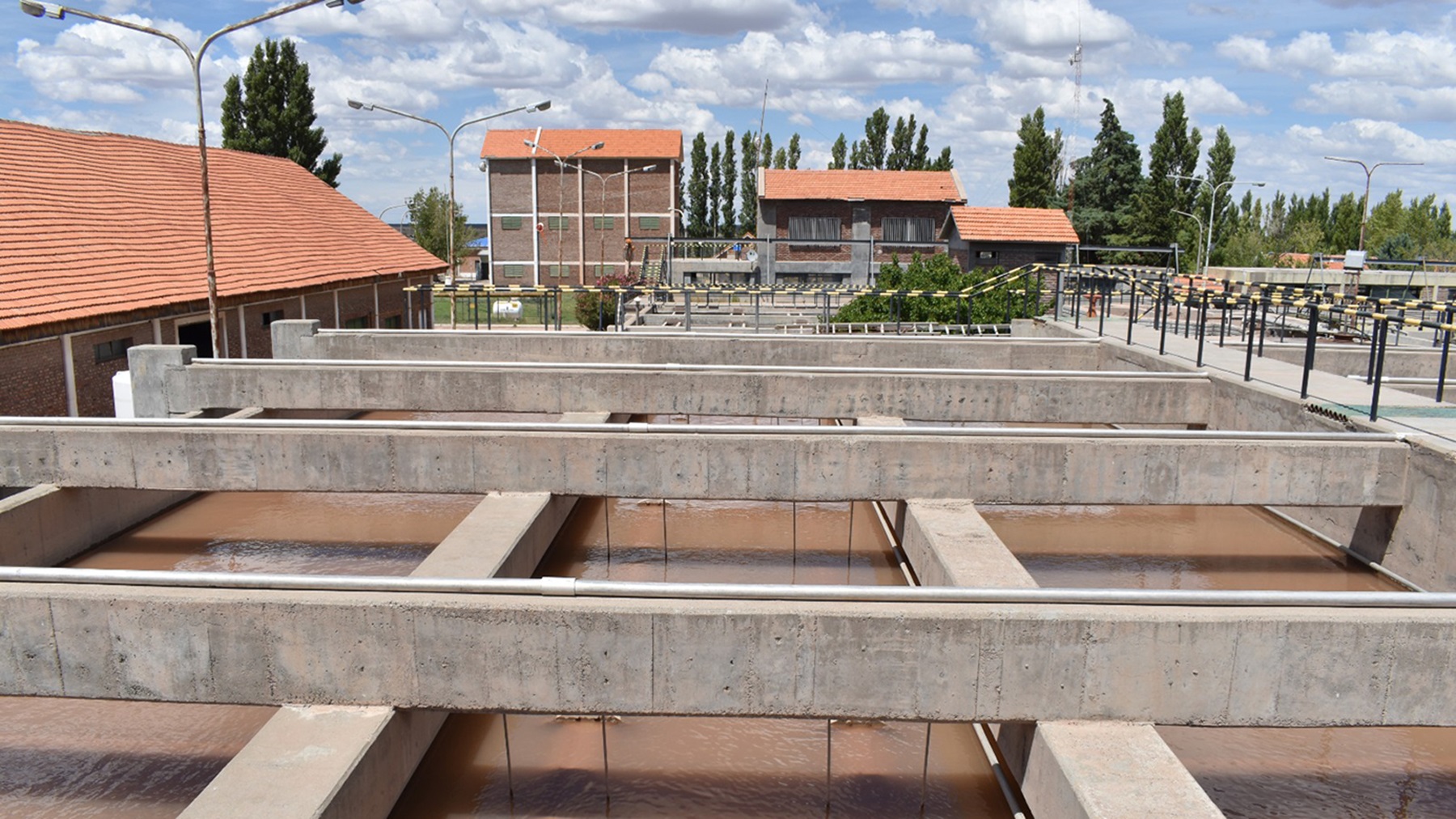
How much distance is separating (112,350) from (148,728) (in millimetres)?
11845

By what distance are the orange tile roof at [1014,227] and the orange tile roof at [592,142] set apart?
83.6ft

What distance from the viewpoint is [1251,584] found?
1270cm

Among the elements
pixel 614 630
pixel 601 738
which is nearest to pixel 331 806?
pixel 614 630

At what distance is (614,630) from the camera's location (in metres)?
7.29

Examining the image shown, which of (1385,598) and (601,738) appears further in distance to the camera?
(601,738)

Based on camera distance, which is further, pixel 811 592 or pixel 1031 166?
pixel 1031 166

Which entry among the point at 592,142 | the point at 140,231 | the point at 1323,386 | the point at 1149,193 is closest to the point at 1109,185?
the point at 1149,193

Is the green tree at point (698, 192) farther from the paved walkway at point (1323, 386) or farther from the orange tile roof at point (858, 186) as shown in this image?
the paved walkway at point (1323, 386)

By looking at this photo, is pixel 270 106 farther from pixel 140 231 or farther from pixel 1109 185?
pixel 1109 185

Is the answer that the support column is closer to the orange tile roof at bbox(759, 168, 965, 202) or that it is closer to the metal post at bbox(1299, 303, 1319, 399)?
the metal post at bbox(1299, 303, 1319, 399)

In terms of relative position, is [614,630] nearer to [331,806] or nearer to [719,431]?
[331,806]

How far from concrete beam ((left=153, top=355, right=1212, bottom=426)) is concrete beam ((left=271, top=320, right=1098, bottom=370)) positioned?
4.59 meters

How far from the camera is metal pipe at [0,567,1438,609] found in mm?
7418

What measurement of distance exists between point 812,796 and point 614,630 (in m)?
2.20
